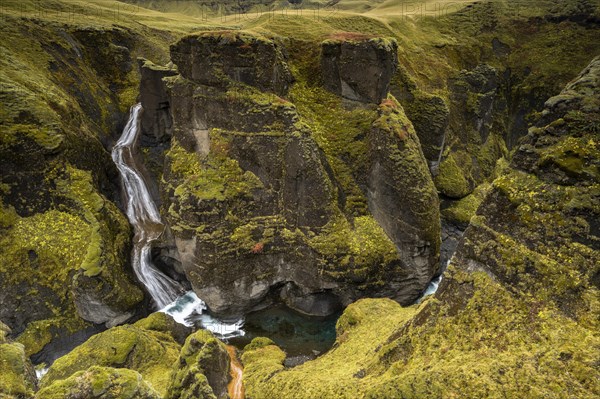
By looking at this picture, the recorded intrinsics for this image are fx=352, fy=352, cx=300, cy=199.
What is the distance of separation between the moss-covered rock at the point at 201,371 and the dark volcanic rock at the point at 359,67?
20.5m

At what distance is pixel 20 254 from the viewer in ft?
77.3

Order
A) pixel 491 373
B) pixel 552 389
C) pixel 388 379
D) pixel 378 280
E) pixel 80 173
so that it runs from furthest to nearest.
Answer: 1. pixel 80 173
2. pixel 378 280
3. pixel 388 379
4. pixel 491 373
5. pixel 552 389

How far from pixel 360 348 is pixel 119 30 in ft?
147

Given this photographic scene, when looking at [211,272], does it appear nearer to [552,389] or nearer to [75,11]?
[552,389]

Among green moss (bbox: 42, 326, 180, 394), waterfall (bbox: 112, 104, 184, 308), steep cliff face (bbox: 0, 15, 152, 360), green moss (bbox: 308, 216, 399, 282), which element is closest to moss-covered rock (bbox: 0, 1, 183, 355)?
steep cliff face (bbox: 0, 15, 152, 360)

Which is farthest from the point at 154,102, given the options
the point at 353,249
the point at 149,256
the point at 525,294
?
the point at 525,294

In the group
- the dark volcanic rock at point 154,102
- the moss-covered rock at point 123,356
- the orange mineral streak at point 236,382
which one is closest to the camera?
the orange mineral streak at point 236,382

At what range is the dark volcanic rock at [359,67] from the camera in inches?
1017

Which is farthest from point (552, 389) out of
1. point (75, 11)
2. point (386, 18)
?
point (75, 11)

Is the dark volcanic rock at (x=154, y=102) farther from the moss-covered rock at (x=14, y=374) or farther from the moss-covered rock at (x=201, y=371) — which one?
the moss-covered rock at (x=14, y=374)

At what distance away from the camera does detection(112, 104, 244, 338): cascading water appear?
25938 mm

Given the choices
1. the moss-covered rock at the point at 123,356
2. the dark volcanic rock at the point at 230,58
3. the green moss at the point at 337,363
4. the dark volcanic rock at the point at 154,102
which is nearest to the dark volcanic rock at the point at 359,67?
the dark volcanic rock at the point at 230,58

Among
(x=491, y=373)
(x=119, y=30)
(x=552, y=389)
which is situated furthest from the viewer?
(x=119, y=30)

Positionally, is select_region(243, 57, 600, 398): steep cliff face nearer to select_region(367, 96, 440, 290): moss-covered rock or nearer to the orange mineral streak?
the orange mineral streak
